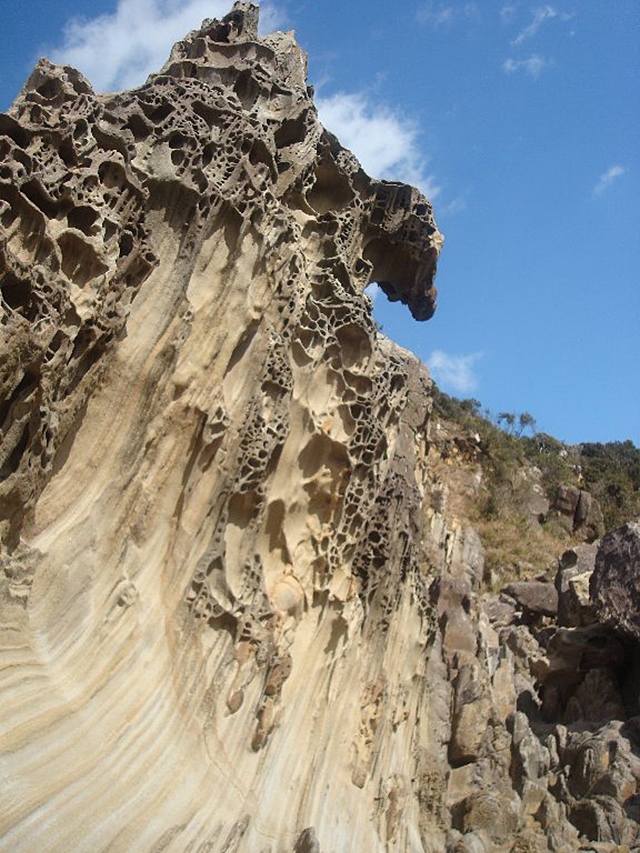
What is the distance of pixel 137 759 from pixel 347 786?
11.3ft

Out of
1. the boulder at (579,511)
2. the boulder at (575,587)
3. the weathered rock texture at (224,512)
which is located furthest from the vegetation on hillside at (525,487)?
the weathered rock texture at (224,512)

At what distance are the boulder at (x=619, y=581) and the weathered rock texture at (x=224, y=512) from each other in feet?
7.49

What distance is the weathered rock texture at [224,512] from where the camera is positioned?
6234 millimetres

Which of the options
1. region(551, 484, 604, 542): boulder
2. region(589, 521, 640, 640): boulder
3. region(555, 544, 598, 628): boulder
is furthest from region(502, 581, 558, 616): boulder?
region(551, 484, 604, 542): boulder

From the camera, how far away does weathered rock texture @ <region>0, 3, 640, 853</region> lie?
20.5 feet

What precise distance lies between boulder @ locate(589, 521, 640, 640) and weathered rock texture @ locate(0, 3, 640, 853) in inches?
89.8

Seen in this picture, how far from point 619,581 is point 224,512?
9171mm

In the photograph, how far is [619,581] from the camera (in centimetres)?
1461

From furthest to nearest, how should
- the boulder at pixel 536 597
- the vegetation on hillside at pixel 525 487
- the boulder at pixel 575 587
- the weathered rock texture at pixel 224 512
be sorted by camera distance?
the vegetation on hillside at pixel 525 487
the boulder at pixel 536 597
the boulder at pixel 575 587
the weathered rock texture at pixel 224 512

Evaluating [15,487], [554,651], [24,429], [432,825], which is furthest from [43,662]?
[554,651]

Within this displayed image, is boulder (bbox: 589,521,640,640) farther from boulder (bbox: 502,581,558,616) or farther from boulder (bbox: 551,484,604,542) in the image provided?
boulder (bbox: 551,484,604,542)

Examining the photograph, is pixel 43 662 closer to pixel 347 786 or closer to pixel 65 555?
pixel 65 555

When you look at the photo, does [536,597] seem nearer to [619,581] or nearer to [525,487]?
[619,581]

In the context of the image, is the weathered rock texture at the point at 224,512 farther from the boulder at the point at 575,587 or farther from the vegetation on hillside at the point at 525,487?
the vegetation on hillside at the point at 525,487
